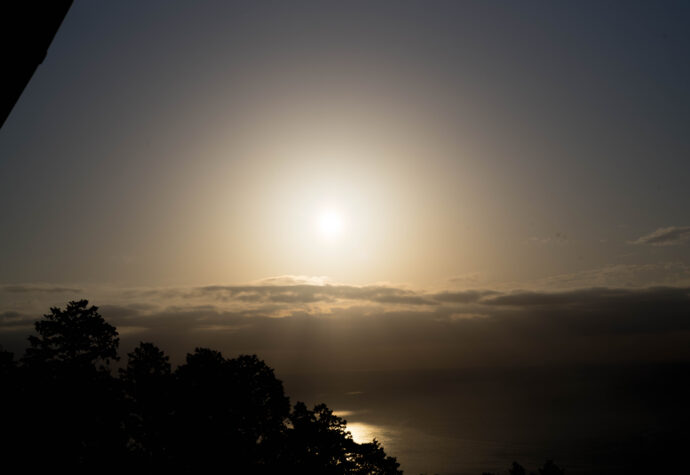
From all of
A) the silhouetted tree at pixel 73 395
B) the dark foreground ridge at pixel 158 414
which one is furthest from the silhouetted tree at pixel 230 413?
the silhouetted tree at pixel 73 395

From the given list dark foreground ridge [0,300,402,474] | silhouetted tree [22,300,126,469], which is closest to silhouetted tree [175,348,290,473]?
dark foreground ridge [0,300,402,474]

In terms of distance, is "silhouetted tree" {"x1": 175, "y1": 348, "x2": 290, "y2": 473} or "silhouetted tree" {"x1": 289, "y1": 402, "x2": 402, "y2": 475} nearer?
"silhouetted tree" {"x1": 175, "y1": 348, "x2": 290, "y2": 473}

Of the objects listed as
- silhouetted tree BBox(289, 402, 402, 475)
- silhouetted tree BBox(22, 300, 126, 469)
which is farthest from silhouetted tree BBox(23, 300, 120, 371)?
silhouetted tree BBox(289, 402, 402, 475)

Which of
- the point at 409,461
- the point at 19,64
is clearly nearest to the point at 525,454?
the point at 409,461

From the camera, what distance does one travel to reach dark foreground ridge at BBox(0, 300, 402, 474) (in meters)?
29.5

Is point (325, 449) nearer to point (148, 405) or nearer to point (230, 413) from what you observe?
point (230, 413)

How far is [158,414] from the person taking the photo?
32.7m

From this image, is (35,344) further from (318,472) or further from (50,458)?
(318,472)

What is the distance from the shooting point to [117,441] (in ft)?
103

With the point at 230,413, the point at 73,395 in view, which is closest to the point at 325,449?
the point at 230,413

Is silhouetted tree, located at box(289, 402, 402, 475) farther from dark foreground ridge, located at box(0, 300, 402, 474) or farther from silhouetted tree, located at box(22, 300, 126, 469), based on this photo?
silhouetted tree, located at box(22, 300, 126, 469)

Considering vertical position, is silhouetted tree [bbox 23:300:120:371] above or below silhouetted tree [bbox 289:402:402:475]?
above

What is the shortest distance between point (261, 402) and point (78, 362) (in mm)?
14848

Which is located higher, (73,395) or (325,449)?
(73,395)
